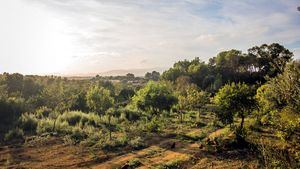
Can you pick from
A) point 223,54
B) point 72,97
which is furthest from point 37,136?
point 223,54

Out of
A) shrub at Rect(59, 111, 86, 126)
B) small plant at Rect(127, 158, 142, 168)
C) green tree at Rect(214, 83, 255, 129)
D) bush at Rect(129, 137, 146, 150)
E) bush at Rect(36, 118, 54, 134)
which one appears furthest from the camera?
shrub at Rect(59, 111, 86, 126)

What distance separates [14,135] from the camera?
24.7 m

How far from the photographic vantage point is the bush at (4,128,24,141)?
78.5ft

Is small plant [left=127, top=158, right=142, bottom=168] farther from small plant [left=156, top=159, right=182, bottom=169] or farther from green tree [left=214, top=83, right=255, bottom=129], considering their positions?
green tree [left=214, top=83, right=255, bottom=129]

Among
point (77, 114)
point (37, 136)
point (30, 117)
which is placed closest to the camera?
point (37, 136)

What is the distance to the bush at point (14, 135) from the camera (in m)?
23.9

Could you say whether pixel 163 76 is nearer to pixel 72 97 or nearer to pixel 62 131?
pixel 72 97

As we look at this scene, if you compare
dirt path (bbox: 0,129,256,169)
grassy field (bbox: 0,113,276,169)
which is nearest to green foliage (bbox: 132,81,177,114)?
grassy field (bbox: 0,113,276,169)

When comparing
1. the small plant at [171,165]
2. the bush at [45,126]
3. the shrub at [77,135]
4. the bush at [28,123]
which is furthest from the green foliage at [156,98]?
the small plant at [171,165]

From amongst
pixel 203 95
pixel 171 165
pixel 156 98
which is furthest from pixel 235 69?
pixel 171 165

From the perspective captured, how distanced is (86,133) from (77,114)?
688 cm

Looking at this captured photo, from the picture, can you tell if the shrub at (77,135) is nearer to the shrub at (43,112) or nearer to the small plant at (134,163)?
the small plant at (134,163)

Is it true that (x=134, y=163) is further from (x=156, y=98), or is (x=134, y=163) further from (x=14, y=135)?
(x=156, y=98)

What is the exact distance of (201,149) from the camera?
19469 mm
